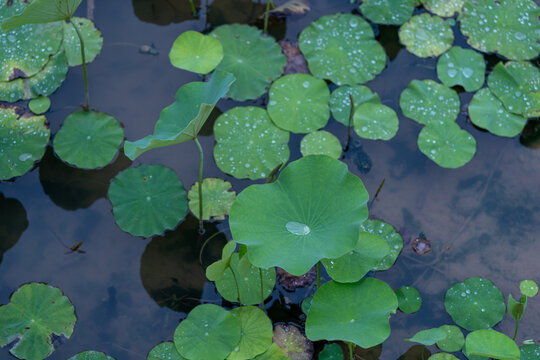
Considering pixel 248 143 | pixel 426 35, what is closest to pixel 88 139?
pixel 248 143

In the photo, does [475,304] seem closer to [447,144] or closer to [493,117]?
[447,144]

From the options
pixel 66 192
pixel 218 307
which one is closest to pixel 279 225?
pixel 218 307

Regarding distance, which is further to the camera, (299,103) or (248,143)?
(299,103)

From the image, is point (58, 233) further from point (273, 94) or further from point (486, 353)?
point (486, 353)

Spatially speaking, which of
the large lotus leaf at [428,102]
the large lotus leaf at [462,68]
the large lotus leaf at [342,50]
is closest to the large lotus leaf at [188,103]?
the large lotus leaf at [342,50]

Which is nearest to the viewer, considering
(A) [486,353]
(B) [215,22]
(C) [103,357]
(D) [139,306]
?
(A) [486,353]

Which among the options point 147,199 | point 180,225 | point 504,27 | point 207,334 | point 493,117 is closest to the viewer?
point 207,334

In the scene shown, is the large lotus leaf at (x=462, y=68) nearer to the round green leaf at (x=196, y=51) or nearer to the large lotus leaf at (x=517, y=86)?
the large lotus leaf at (x=517, y=86)
